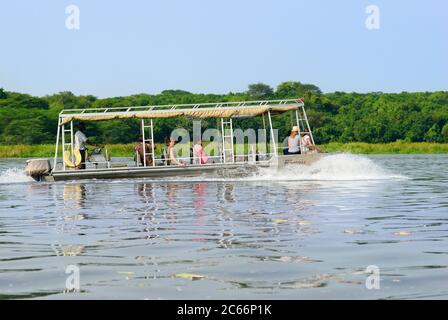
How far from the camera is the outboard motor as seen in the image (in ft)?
105

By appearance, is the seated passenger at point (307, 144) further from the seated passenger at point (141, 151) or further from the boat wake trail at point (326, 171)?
the seated passenger at point (141, 151)

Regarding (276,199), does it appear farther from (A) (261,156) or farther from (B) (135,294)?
(B) (135,294)

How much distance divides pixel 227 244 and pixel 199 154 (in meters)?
17.6

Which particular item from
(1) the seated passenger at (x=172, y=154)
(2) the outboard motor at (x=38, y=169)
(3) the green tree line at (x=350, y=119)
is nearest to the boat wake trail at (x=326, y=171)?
(1) the seated passenger at (x=172, y=154)

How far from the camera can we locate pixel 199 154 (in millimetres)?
30844

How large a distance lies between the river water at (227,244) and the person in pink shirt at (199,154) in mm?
5631

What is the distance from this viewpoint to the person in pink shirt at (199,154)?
3078cm

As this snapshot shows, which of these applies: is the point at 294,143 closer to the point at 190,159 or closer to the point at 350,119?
the point at 190,159

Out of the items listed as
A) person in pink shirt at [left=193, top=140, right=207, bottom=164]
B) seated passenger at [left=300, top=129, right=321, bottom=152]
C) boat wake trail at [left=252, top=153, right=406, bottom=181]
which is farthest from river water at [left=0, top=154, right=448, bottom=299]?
person in pink shirt at [left=193, top=140, right=207, bottom=164]

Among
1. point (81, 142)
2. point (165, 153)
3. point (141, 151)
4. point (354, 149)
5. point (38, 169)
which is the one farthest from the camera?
point (354, 149)

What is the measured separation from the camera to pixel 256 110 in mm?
30625

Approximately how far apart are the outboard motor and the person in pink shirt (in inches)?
207

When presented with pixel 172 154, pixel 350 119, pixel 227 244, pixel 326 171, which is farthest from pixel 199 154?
pixel 350 119

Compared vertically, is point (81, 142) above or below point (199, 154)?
above
